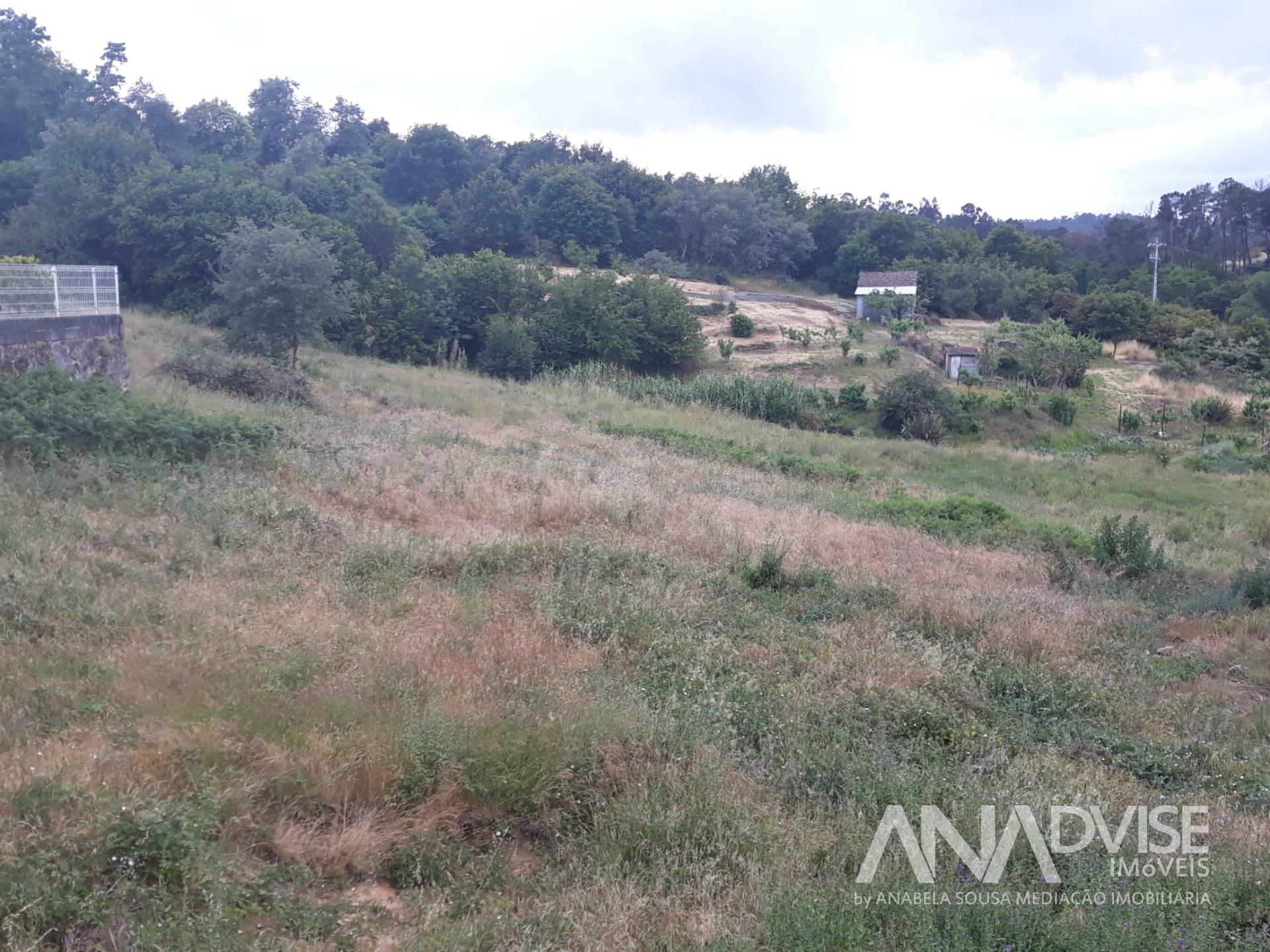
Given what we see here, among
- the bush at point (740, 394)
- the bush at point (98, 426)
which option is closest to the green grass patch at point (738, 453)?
the bush at point (740, 394)

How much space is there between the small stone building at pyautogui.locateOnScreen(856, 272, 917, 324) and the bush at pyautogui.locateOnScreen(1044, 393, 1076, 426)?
20866mm

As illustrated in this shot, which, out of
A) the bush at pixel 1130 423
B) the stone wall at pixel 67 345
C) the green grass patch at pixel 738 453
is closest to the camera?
the stone wall at pixel 67 345

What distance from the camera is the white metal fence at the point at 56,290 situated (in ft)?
43.9

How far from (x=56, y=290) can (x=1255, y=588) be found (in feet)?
56.2

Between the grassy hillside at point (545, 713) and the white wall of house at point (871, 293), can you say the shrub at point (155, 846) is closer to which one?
the grassy hillside at point (545, 713)

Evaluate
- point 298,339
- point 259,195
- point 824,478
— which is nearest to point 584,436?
point 824,478

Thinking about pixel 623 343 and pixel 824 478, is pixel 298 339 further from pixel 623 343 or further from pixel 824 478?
pixel 623 343

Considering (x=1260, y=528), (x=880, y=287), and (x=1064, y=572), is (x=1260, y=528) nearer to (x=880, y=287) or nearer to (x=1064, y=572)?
(x=1064, y=572)

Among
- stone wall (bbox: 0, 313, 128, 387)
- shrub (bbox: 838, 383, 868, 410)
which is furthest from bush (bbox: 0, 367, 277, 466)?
shrub (bbox: 838, 383, 868, 410)

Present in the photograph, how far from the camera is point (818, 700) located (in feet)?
21.2

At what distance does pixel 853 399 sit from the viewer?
113 feet

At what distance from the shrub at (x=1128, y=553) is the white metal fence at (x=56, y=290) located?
15545 millimetres

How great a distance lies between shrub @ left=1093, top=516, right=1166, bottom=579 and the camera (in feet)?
40.8

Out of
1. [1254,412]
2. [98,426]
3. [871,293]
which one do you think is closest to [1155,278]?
[871,293]
